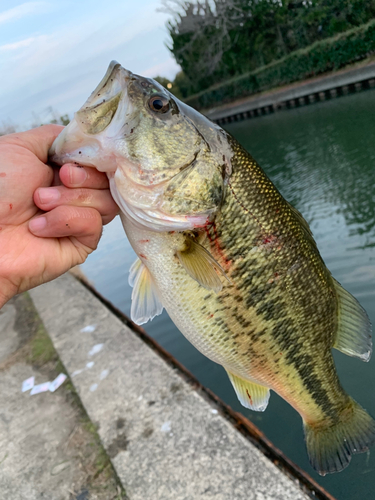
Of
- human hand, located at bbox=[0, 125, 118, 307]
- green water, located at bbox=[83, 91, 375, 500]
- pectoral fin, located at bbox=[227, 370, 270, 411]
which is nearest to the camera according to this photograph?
human hand, located at bbox=[0, 125, 118, 307]

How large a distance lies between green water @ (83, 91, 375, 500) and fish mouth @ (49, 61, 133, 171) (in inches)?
115

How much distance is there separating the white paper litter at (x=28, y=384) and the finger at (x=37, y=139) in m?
3.08

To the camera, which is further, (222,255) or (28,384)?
(28,384)

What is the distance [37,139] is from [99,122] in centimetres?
41

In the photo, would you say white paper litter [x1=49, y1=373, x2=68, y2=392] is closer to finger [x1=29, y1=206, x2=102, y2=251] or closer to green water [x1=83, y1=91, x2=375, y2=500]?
green water [x1=83, y1=91, x2=375, y2=500]

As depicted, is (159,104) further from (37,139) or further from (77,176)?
(37,139)

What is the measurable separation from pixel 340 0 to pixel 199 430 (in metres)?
26.8

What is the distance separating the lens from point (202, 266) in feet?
5.39

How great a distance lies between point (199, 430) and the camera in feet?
9.00

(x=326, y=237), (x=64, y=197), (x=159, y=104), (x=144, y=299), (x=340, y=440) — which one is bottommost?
(x=326, y=237)

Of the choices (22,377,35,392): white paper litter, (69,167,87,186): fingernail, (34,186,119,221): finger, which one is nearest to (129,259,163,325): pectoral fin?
(34,186,119,221): finger

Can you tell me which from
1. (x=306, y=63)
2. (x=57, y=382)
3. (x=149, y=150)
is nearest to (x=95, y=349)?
(x=57, y=382)

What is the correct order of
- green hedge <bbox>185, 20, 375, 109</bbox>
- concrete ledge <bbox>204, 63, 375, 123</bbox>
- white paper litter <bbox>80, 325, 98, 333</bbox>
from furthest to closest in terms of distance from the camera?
green hedge <bbox>185, 20, 375, 109</bbox> < concrete ledge <bbox>204, 63, 375, 123</bbox> < white paper litter <bbox>80, 325, 98, 333</bbox>

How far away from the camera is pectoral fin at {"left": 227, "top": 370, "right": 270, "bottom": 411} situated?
2096 millimetres
